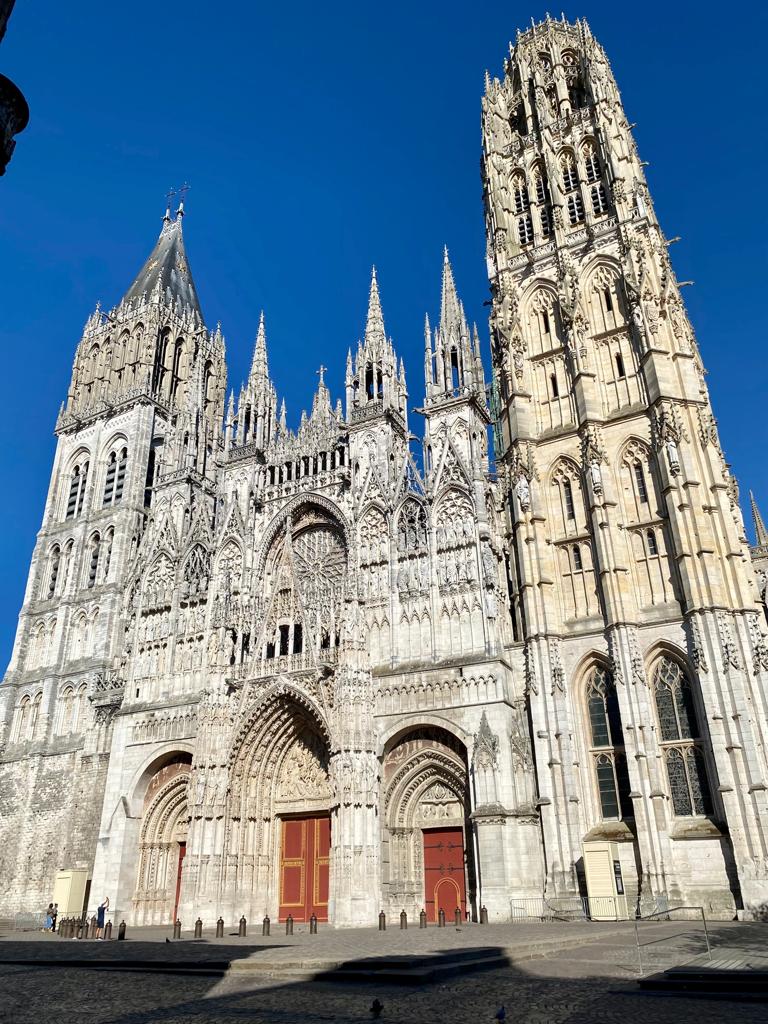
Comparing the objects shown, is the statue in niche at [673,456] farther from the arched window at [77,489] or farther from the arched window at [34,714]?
the arched window at [77,489]

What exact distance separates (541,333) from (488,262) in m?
5.43

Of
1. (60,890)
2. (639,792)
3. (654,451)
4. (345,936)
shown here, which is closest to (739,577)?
(654,451)

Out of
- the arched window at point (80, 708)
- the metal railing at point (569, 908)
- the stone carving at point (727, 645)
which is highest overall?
the arched window at point (80, 708)

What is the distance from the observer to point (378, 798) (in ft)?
87.7

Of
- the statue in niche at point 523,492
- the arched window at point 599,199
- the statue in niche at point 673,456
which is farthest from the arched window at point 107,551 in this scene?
the arched window at point 599,199

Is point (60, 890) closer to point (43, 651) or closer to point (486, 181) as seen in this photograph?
point (43, 651)

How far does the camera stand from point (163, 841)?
105 feet

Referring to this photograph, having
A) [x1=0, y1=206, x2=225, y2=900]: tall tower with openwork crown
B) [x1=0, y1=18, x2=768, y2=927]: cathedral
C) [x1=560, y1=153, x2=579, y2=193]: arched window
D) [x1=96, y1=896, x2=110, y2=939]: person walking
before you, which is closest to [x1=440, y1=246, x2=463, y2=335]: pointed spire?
[x1=0, y1=18, x2=768, y2=927]: cathedral

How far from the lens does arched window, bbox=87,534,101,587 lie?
42.4m

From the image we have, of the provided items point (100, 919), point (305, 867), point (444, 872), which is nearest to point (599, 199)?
point (444, 872)

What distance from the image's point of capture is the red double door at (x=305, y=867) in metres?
28.7

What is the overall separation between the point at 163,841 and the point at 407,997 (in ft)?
78.5

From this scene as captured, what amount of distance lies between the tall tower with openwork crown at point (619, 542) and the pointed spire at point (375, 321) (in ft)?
17.1

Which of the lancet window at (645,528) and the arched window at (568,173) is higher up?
the arched window at (568,173)
